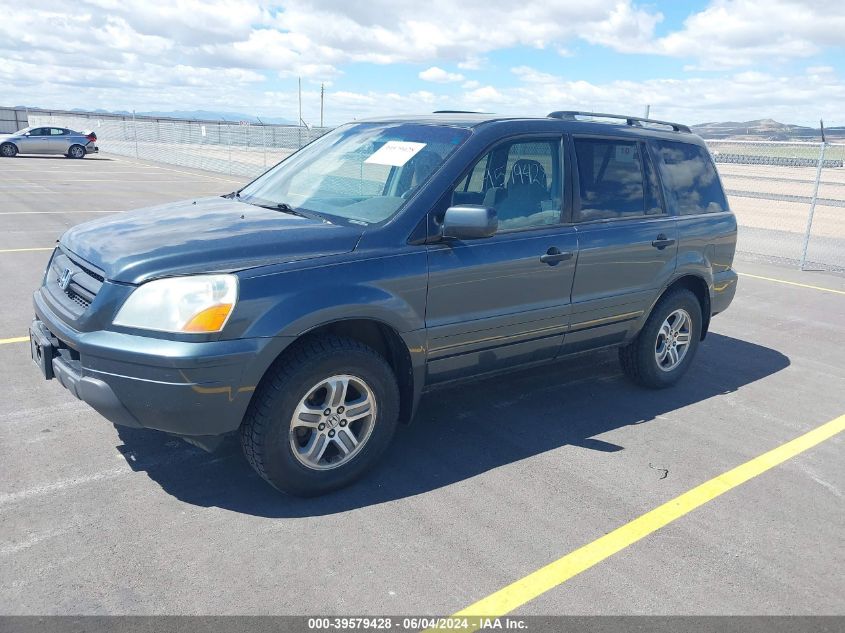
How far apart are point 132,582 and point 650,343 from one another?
374cm

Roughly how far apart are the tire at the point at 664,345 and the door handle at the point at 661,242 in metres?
0.44

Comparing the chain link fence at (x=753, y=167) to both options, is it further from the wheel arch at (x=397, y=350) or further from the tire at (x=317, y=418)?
the tire at (x=317, y=418)

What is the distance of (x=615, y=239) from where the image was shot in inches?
184

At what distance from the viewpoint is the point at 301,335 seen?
3.33 metres

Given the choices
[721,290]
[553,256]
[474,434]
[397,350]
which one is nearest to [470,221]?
[397,350]

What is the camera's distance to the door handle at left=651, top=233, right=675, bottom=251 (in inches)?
196

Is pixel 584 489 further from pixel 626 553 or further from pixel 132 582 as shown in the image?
pixel 132 582

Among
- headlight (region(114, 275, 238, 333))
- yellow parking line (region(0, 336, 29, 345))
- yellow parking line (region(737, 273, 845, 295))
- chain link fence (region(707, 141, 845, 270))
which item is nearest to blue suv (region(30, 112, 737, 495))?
headlight (region(114, 275, 238, 333))

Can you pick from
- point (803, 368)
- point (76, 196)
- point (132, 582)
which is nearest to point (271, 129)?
point (76, 196)

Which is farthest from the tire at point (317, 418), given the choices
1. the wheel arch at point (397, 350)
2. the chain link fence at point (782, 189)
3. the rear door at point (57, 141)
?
the rear door at point (57, 141)

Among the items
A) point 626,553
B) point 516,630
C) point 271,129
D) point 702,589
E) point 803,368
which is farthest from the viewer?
point 271,129

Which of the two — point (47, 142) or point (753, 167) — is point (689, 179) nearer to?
point (753, 167)

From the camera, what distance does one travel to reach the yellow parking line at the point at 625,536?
2867 mm

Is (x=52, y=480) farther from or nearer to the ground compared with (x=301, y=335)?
nearer to the ground
